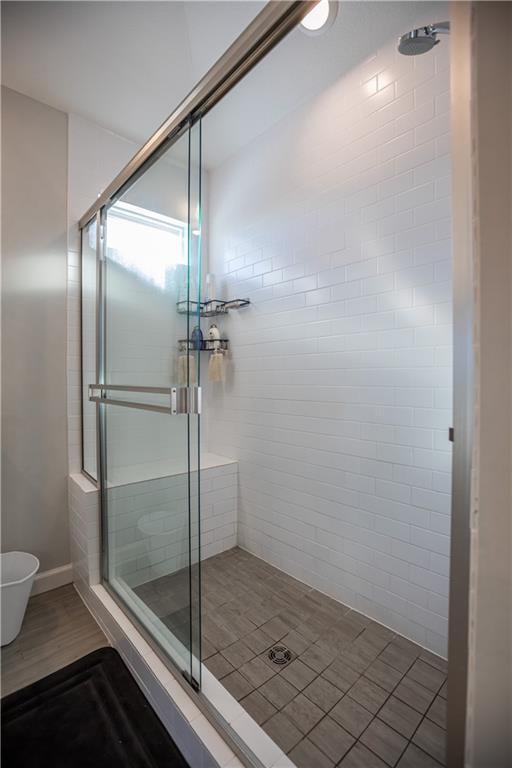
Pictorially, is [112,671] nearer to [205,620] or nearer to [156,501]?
[205,620]

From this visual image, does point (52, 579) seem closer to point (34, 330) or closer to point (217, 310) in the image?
point (34, 330)

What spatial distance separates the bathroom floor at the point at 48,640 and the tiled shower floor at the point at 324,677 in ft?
1.43

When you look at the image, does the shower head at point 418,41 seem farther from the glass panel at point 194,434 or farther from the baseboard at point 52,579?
the baseboard at point 52,579

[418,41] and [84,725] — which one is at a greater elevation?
[418,41]

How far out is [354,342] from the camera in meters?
1.85

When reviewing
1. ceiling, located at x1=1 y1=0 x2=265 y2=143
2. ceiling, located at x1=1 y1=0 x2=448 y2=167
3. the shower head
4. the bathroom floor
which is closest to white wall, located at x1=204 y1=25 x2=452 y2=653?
ceiling, located at x1=1 y1=0 x2=448 y2=167

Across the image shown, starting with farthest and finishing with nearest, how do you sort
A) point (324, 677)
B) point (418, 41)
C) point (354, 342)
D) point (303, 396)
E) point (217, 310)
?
point (217, 310), point (303, 396), point (354, 342), point (324, 677), point (418, 41)

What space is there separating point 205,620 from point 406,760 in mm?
979

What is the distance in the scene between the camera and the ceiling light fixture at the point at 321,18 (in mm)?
1474

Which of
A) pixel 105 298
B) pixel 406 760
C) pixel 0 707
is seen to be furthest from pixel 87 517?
pixel 406 760

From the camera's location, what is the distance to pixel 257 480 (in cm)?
239

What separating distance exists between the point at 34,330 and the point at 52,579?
148cm

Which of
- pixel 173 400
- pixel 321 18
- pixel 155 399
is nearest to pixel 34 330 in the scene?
pixel 155 399

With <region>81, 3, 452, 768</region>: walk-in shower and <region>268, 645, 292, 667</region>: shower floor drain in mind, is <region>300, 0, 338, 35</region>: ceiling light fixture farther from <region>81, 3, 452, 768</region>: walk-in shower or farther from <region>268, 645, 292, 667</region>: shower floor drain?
<region>268, 645, 292, 667</region>: shower floor drain
